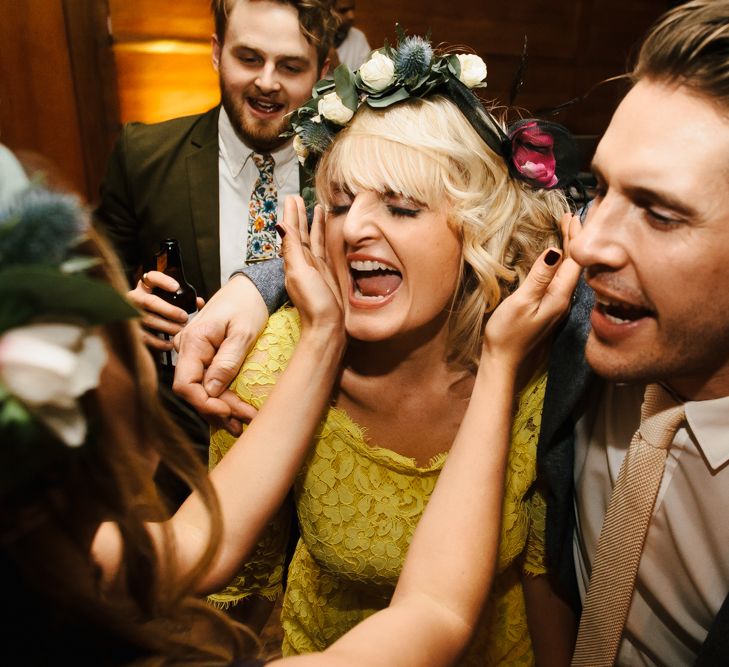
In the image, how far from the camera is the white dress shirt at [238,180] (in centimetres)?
266

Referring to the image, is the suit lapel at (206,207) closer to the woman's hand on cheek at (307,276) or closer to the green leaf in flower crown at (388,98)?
the woman's hand on cheek at (307,276)

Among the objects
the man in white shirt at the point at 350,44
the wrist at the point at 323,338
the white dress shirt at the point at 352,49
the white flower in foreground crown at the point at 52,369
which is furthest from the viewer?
the white dress shirt at the point at 352,49

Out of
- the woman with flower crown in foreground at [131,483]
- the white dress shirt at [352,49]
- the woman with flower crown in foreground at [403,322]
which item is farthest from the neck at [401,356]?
the white dress shirt at [352,49]

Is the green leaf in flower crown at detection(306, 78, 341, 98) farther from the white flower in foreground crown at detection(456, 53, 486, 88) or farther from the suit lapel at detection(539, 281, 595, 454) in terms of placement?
the suit lapel at detection(539, 281, 595, 454)

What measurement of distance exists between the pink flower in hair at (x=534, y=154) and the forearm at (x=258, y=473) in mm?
699

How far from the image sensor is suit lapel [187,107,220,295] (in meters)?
2.61

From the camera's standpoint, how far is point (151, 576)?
0.87 m

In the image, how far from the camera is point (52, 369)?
551mm

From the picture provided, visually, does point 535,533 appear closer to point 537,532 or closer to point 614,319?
point 537,532

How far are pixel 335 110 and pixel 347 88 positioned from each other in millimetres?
58

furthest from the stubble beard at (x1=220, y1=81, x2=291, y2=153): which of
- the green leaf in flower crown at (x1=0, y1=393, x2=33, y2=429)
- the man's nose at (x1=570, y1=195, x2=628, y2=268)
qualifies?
the green leaf in flower crown at (x1=0, y1=393, x2=33, y2=429)

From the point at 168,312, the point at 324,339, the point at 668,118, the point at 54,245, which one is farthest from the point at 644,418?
the point at 168,312

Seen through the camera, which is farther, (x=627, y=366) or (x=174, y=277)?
(x=174, y=277)

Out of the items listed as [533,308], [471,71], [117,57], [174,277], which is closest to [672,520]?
[533,308]
